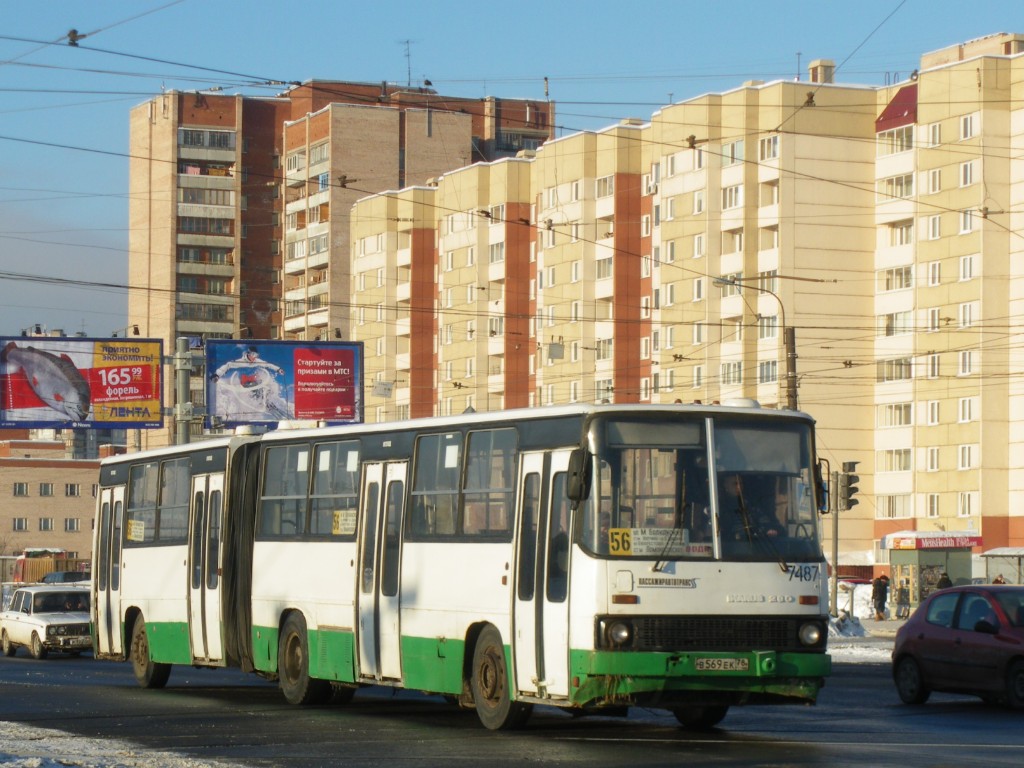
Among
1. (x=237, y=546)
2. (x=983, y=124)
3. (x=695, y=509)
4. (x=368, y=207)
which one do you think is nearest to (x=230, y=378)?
(x=237, y=546)

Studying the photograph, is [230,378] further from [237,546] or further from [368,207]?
[368,207]

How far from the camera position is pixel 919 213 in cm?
7938

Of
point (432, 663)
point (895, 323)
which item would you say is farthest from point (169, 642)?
point (895, 323)

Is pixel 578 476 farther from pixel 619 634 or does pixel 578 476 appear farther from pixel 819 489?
pixel 819 489

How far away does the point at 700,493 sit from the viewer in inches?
575

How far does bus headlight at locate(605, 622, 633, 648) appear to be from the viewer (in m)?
14.2

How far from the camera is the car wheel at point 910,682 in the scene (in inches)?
796

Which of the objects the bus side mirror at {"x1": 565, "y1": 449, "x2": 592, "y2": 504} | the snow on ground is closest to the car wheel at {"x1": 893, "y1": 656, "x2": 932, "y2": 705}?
the bus side mirror at {"x1": 565, "y1": 449, "x2": 592, "y2": 504}

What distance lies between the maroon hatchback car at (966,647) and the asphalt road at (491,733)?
0.87 feet

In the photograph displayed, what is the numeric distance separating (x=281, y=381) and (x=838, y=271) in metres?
39.1

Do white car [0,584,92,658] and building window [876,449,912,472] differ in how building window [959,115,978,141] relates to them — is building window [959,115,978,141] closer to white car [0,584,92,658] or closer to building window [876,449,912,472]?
building window [876,449,912,472]

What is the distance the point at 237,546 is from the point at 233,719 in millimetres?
3438

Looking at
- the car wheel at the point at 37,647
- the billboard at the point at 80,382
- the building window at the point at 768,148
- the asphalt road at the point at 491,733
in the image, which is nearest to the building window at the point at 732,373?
the building window at the point at 768,148

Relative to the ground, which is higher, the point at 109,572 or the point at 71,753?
the point at 109,572
